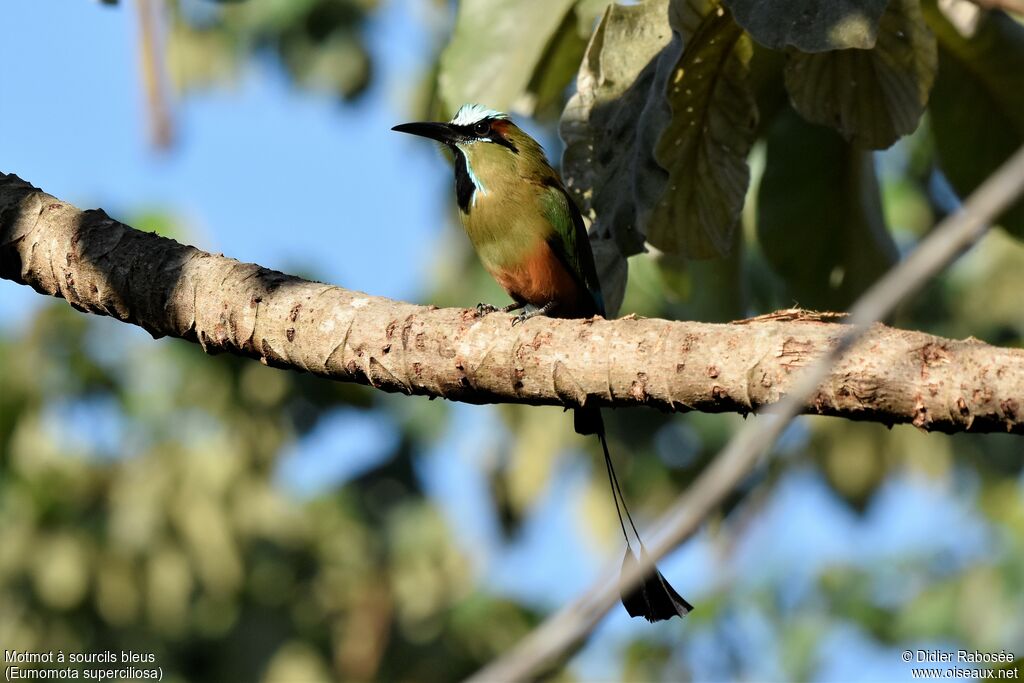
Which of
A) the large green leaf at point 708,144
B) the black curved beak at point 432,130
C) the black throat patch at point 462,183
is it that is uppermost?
the black curved beak at point 432,130

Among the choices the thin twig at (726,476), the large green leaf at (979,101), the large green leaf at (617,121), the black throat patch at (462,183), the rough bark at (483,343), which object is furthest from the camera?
the black throat patch at (462,183)

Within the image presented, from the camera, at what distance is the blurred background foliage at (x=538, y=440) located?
10.1 ft

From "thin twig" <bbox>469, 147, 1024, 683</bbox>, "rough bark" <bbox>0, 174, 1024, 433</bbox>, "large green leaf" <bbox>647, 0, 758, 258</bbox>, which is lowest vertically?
"thin twig" <bbox>469, 147, 1024, 683</bbox>

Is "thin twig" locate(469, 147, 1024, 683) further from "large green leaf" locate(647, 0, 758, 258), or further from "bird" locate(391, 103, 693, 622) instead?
"bird" locate(391, 103, 693, 622)

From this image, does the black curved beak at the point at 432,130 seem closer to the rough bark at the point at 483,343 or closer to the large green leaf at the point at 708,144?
the large green leaf at the point at 708,144

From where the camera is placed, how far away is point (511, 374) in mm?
2252

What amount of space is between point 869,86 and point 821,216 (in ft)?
1.90

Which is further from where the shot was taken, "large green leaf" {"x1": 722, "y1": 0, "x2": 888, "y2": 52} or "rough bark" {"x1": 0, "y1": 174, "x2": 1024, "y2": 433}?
"large green leaf" {"x1": 722, "y1": 0, "x2": 888, "y2": 52}

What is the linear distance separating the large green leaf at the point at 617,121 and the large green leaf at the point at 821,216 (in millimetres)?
712

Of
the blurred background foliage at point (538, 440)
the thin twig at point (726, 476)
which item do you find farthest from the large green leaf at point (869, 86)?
the thin twig at point (726, 476)

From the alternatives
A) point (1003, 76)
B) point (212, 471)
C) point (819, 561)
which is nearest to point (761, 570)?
point (819, 561)

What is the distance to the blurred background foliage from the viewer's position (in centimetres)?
308

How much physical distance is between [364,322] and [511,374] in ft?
1.13

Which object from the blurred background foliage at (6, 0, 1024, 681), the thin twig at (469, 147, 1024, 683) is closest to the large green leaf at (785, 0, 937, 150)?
the blurred background foliage at (6, 0, 1024, 681)
